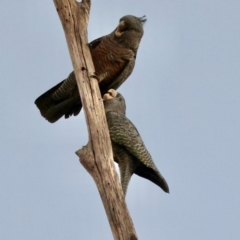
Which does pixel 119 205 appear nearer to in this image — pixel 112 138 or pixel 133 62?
pixel 112 138

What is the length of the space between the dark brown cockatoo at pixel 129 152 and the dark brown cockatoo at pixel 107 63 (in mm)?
814

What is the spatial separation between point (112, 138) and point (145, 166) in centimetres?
53

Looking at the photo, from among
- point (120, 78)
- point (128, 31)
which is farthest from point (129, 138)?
point (128, 31)

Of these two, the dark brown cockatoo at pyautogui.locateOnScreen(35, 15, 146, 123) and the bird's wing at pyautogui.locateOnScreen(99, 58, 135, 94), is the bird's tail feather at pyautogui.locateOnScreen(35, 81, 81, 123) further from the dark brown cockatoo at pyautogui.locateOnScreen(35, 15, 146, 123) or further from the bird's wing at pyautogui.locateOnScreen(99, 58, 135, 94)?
the bird's wing at pyautogui.locateOnScreen(99, 58, 135, 94)

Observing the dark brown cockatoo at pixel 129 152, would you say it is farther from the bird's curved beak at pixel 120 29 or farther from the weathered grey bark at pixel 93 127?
the bird's curved beak at pixel 120 29

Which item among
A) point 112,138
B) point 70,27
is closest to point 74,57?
point 70,27

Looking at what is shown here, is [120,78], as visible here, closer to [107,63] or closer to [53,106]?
[107,63]

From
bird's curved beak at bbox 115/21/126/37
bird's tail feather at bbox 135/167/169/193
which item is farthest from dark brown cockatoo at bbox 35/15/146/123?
bird's tail feather at bbox 135/167/169/193

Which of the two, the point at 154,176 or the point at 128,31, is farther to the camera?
the point at 128,31

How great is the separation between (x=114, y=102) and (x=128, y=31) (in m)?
1.07

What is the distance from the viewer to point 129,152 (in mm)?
8188

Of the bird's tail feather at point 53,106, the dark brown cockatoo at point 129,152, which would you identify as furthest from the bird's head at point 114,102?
the bird's tail feather at point 53,106

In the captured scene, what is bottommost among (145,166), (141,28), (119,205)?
(119,205)

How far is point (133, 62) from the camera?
9344 mm
